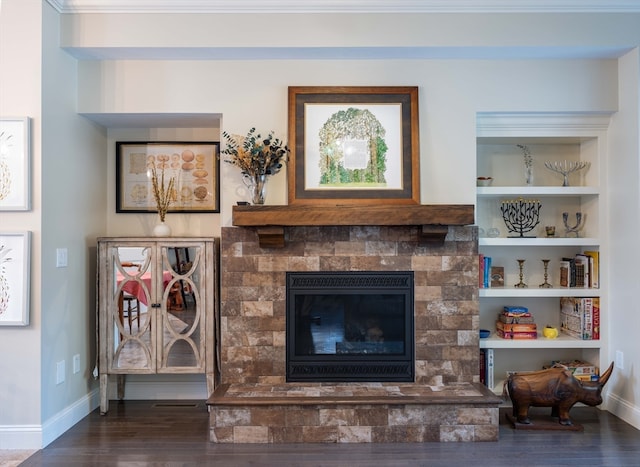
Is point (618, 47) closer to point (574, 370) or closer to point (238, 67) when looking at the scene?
point (574, 370)

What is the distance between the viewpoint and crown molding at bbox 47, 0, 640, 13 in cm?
295

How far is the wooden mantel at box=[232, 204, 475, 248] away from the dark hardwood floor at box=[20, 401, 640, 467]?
1339 mm

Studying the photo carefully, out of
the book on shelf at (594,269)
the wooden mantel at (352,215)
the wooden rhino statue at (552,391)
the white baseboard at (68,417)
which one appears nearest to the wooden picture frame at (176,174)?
the wooden mantel at (352,215)

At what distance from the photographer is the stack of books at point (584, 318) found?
10.8 ft

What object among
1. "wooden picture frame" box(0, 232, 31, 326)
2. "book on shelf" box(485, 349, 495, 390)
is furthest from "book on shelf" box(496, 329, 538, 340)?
"wooden picture frame" box(0, 232, 31, 326)

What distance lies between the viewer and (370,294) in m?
3.15

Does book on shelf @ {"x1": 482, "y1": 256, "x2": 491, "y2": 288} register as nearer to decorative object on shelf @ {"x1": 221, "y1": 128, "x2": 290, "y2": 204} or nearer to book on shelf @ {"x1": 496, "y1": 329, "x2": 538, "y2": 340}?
book on shelf @ {"x1": 496, "y1": 329, "x2": 538, "y2": 340}

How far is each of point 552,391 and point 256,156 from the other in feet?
7.90

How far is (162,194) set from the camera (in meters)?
3.54

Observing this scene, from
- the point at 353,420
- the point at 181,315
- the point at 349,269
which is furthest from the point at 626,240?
the point at 181,315

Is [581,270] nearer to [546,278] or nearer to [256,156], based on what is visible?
[546,278]

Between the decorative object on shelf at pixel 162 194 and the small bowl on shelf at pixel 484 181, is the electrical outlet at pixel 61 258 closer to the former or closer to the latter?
the decorative object on shelf at pixel 162 194

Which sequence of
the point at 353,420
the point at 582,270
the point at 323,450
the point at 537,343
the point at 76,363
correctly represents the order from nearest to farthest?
1. the point at 323,450
2. the point at 353,420
3. the point at 76,363
4. the point at 537,343
5. the point at 582,270

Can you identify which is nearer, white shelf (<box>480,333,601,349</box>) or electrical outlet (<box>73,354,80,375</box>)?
electrical outlet (<box>73,354,80,375</box>)
